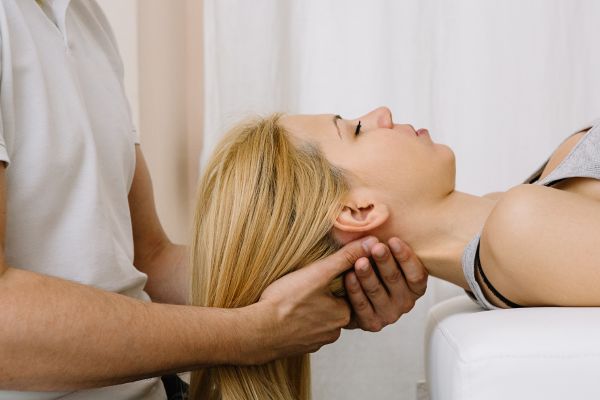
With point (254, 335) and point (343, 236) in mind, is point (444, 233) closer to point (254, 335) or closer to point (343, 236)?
point (343, 236)

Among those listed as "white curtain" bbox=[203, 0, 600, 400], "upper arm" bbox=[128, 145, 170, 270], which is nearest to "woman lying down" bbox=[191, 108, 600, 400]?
"upper arm" bbox=[128, 145, 170, 270]

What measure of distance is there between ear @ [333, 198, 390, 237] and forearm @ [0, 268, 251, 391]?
310mm

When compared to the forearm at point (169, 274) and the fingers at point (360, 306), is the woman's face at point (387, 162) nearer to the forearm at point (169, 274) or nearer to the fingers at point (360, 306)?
the fingers at point (360, 306)

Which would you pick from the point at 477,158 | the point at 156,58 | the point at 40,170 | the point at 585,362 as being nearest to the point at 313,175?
the point at 40,170

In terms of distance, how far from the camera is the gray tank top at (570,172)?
102 centimetres

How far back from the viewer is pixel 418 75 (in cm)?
171

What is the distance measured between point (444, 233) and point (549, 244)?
291 mm

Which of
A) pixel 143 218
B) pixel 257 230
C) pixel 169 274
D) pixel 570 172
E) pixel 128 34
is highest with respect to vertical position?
pixel 128 34

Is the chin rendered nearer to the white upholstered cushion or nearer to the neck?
the neck

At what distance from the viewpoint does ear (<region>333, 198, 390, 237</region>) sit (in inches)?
44.1

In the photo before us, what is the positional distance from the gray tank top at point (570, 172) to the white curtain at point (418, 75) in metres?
0.61

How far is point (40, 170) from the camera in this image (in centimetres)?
94

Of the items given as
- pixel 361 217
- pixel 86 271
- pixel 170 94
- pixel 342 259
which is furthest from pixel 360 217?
pixel 170 94

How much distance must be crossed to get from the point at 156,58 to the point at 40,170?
96 cm
